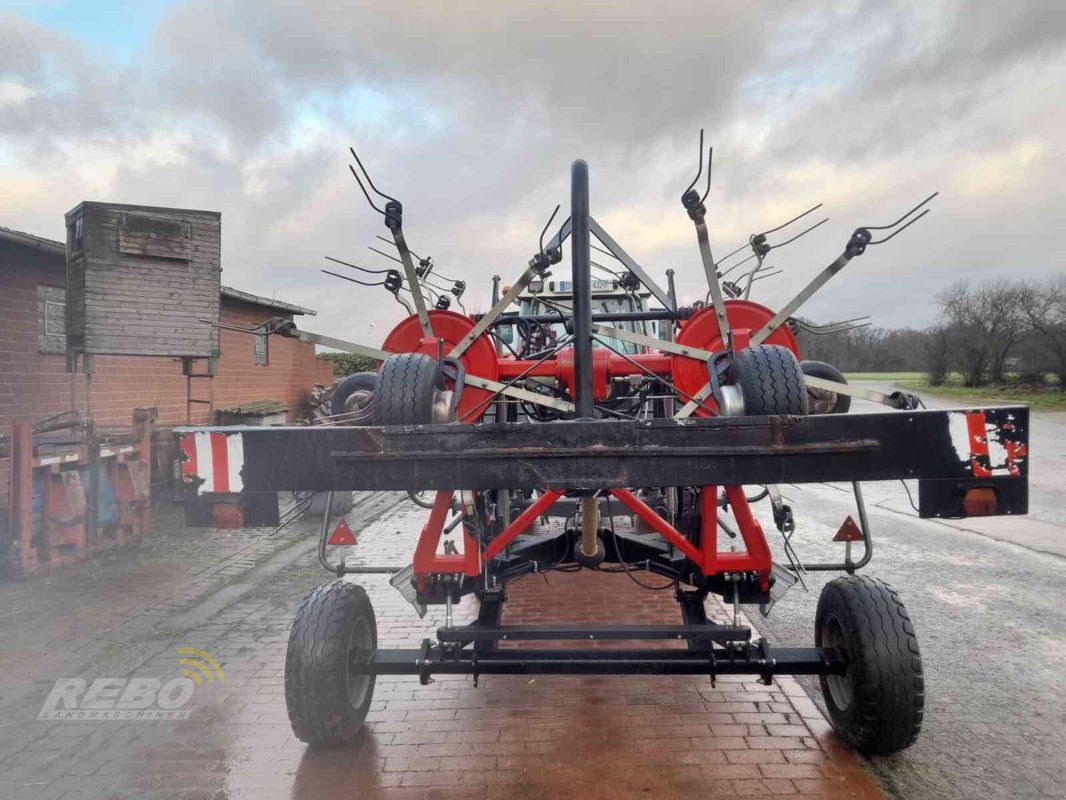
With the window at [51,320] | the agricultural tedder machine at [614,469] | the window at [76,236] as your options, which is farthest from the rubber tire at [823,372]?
the window at [51,320]

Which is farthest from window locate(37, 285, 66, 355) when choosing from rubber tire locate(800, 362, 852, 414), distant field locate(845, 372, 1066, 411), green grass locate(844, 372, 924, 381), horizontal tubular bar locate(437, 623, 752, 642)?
green grass locate(844, 372, 924, 381)

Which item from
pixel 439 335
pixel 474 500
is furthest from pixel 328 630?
pixel 439 335

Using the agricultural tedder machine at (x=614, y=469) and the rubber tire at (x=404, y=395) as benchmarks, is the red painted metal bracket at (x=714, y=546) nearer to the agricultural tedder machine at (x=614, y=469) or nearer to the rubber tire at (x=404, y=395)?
the agricultural tedder machine at (x=614, y=469)

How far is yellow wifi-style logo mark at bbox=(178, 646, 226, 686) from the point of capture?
4.25 meters

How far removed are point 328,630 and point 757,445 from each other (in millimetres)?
2118

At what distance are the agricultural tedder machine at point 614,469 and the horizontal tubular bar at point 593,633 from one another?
1 cm

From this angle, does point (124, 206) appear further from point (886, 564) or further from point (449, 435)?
point (886, 564)

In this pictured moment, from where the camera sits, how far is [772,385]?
8.29ft

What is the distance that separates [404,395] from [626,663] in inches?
59.2

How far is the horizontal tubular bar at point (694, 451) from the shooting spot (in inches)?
88.4

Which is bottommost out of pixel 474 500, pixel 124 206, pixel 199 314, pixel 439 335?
pixel 474 500

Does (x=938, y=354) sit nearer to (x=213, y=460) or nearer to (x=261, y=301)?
(x=261, y=301)

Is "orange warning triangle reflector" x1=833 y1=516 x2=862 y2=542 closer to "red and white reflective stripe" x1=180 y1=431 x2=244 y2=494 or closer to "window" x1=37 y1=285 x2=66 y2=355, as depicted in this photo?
"red and white reflective stripe" x1=180 y1=431 x2=244 y2=494

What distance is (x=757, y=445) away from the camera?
2258mm
